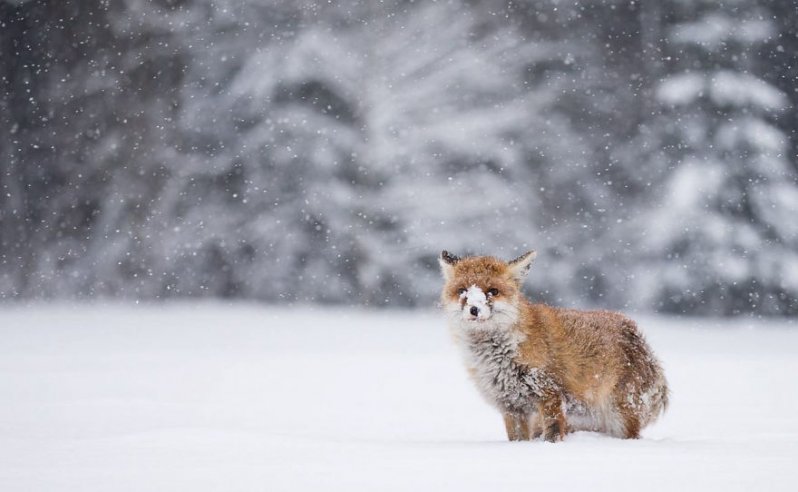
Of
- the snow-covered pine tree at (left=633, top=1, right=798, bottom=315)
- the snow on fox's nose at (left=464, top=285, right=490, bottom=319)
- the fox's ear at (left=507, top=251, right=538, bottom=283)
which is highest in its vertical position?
the snow-covered pine tree at (left=633, top=1, right=798, bottom=315)

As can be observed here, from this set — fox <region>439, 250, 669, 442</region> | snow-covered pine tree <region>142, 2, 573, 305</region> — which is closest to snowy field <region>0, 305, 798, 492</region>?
fox <region>439, 250, 669, 442</region>

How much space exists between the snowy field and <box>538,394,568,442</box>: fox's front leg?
0.56 ft

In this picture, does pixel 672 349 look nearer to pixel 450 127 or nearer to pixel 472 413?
pixel 472 413

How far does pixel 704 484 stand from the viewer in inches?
139

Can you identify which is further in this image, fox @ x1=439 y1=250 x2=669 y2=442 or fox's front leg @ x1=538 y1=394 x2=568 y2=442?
fox @ x1=439 y1=250 x2=669 y2=442

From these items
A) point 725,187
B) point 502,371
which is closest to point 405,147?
point 725,187

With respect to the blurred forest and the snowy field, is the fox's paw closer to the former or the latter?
the snowy field

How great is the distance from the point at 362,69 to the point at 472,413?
10625 mm

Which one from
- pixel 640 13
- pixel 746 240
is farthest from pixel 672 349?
pixel 640 13

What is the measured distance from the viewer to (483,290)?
5105mm

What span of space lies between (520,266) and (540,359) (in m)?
0.65

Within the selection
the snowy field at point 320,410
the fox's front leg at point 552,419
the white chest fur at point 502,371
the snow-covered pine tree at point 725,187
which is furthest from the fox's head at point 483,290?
the snow-covered pine tree at point 725,187

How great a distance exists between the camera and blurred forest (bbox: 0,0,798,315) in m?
16.3

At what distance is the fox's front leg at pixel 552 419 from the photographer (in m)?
4.91
